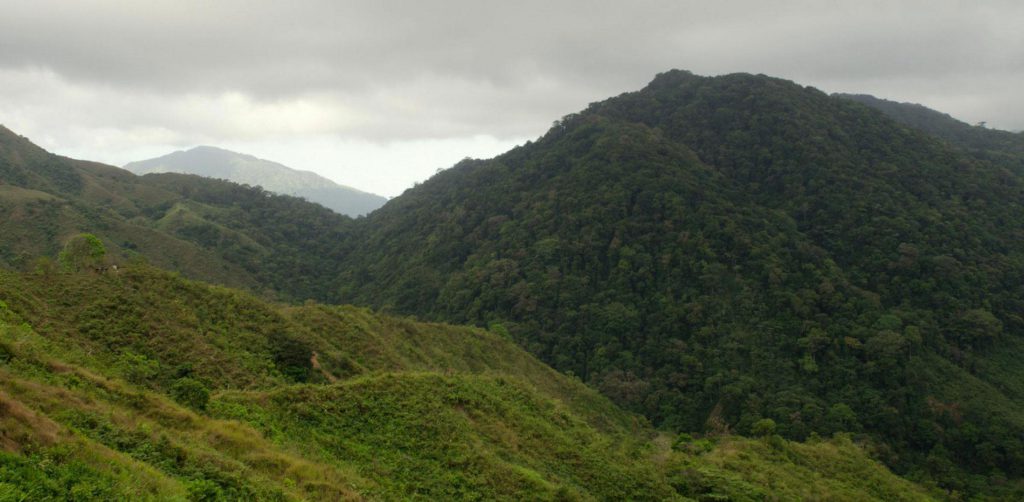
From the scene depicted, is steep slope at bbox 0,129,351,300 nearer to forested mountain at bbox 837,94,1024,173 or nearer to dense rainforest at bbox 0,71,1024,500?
dense rainforest at bbox 0,71,1024,500

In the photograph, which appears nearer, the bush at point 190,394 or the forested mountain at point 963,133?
the bush at point 190,394

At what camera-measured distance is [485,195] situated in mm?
81375

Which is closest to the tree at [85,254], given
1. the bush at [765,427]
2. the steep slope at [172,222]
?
A: the steep slope at [172,222]

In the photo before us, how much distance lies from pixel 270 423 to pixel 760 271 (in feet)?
168

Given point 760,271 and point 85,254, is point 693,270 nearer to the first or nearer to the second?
point 760,271

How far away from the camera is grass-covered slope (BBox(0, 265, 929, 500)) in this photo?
A: 863cm

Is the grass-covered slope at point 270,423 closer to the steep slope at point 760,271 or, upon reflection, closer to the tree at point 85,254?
the tree at point 85,254

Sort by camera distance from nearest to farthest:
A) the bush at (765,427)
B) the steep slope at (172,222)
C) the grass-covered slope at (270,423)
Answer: the grass-covered slope at (270,423)
the bush at (765,427)
the steep slope at (172,222)

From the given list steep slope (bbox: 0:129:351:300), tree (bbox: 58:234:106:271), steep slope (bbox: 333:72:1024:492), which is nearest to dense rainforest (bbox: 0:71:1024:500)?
steep slope (bbox: 333:72:1024:492)

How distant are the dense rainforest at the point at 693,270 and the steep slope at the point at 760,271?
0.80 ft

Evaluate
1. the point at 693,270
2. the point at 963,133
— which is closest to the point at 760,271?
the point at 693,270

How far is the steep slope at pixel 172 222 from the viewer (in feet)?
189

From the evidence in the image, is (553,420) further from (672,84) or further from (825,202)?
(672,84)

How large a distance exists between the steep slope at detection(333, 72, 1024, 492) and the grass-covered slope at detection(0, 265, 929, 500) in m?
17.2
